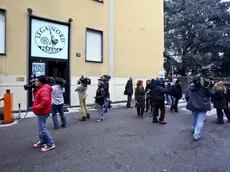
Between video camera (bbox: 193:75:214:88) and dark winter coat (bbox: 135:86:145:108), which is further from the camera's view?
dark winter coat (bbox: 135:86:145:108)

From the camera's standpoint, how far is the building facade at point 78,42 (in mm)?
7910

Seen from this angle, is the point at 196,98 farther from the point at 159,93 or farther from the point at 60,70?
the point at 60,70

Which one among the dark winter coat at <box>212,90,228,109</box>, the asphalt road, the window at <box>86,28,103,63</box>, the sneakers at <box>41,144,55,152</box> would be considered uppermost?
the window at <box>86,28,103,63</box>

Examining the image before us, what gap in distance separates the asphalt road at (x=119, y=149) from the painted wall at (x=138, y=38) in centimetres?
647

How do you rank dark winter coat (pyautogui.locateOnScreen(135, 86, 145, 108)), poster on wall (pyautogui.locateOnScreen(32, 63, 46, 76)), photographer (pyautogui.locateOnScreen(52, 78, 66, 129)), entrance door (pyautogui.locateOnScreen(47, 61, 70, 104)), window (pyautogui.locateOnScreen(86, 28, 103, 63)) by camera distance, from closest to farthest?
photographer (pyautogui.locateOnScreen(52, 78, 66, 129)) < dark winter coat (pyautogui.locateOnScreen(135, 86, 145, 108)) < poster on wall (pyautogui.locateOnScreen(32, 63, 46, 76)) < entrance door (pyautogui.locateOnScreen(47, 61, 70, 104)) < window (pyautogui.locateOnScreen(86, 28, 103, 63))

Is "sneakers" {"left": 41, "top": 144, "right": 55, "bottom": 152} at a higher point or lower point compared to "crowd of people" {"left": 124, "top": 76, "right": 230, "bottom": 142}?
lower

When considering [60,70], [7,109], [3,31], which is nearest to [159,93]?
[7,109]

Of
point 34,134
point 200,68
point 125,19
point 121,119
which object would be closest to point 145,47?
point 125,19

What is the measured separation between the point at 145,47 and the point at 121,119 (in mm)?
7415

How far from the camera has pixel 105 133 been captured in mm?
5043

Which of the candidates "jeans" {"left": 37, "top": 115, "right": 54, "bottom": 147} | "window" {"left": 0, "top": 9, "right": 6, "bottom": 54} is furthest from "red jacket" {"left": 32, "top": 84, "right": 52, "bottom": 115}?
"window" {"left": 0, "top": 9, "right": 6, "bottom": 54}

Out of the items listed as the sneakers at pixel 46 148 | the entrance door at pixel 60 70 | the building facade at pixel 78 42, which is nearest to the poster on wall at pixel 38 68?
the building facade at pixel 78 42

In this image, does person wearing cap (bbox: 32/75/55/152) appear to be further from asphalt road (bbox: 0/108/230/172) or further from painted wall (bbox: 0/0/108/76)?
painted wall (bbox: 0/0/108/76)

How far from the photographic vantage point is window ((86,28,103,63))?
1012cm
